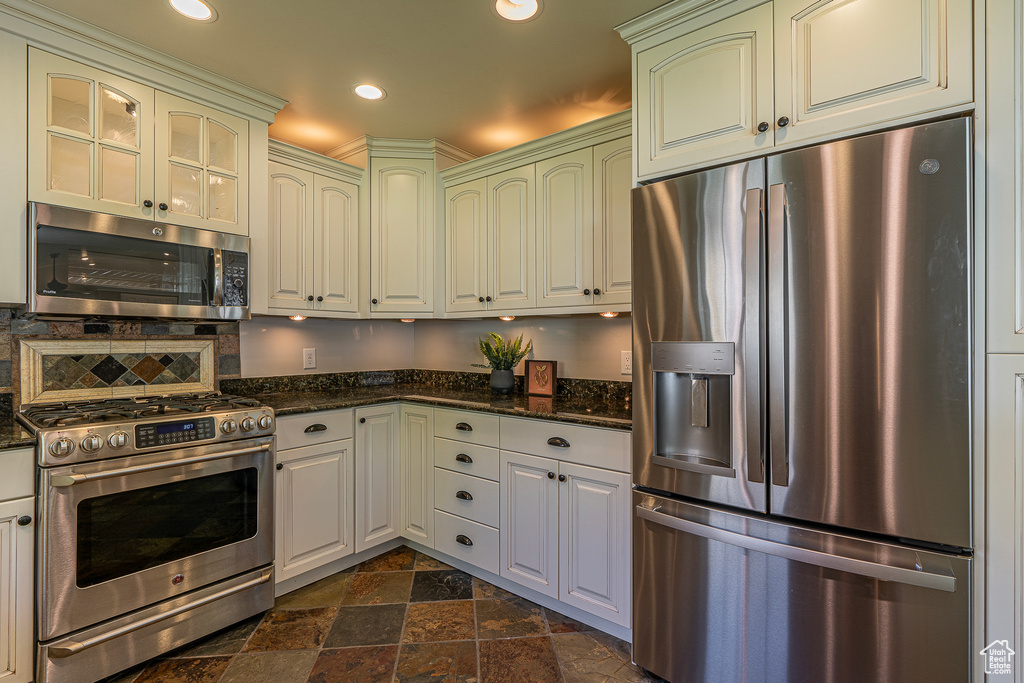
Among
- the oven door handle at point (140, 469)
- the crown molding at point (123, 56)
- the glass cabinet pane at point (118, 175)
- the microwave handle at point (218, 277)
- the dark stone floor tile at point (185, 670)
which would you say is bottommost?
the dark stone floor tile at point (185, 670)

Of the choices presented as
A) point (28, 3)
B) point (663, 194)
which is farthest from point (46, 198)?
point (663, 194)

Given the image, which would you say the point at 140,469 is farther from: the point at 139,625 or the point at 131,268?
the point at 131,268

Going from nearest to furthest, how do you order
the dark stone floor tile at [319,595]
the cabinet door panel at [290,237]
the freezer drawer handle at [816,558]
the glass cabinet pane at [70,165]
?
1. the freezer drawer handle at [816,558]
2. the glass cabinet pane at [70,165]
3. the dark stone floor tile at [319,595]
4. the cabinet door panel at [290,237]

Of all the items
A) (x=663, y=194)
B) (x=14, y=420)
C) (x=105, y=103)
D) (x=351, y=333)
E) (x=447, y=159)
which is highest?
(x=447, y=159)

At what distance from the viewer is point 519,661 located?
5.89 ft

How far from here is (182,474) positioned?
1.83 metres

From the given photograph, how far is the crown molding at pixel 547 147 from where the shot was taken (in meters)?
2.21

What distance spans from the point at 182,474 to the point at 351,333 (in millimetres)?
1499

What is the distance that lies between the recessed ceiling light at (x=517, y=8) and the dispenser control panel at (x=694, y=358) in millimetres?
1320

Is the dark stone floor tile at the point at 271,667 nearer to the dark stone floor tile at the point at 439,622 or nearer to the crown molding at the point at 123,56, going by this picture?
the dark stone floor tile at the point at 439,622

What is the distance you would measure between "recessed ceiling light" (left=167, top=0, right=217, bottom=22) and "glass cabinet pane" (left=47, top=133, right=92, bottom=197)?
660 millimetres

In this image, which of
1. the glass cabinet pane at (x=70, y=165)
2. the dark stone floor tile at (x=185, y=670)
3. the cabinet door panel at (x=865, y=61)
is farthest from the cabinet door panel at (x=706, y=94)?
the dark stone floor tile at (x=185, y=670)

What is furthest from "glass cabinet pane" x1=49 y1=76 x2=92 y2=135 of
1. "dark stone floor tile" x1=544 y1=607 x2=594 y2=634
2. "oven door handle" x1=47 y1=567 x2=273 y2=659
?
"dark stone floor tile" x1=544 y1=607 x2=594 y2=634

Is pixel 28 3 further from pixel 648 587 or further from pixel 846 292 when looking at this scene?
pixel 648 587
